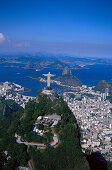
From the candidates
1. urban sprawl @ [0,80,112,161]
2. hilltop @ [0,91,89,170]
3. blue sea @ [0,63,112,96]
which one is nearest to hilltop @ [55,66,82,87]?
blue sea @ [0,63,112,96]

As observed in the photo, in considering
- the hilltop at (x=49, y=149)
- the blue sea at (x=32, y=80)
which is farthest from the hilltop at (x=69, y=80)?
the hilltop at (x=49, y=149)

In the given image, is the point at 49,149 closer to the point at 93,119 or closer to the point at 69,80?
the point at 93,119

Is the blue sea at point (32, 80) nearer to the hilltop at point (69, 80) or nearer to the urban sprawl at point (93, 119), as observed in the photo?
the hilltop at point (69, 80)

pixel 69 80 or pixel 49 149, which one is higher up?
pixel 49 149

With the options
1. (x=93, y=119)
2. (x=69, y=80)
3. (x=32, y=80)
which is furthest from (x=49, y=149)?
(x=32, y=80)

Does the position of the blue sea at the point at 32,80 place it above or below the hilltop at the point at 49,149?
below

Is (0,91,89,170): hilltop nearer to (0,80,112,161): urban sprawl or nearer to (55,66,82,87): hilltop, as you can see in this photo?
(0,80,112,161): urban sprawl

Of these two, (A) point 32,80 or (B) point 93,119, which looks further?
(A) point 32,80

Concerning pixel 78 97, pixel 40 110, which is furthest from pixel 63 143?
pixel 78 97

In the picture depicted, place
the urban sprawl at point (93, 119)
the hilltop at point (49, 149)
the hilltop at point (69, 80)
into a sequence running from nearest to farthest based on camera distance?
1. the hilltop at point (49, 149)
2. the urban sprawl at point (93, 119)
3. the hilltop at point (69, 80)

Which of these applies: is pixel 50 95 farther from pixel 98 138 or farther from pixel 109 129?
pixel 109 129

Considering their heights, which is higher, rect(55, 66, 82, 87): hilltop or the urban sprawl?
rect(55, 66, 82, 87): hilltop

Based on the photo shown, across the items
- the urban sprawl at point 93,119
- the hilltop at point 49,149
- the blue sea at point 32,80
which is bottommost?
the urban sprawl at point 93,119
